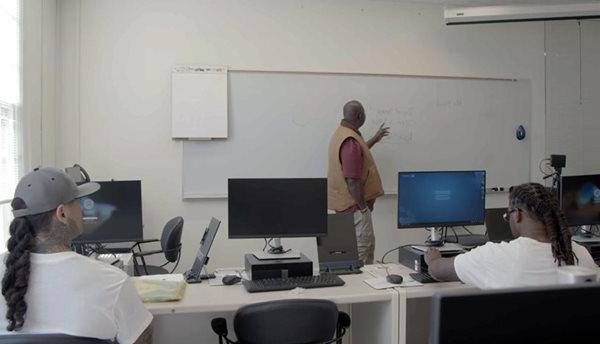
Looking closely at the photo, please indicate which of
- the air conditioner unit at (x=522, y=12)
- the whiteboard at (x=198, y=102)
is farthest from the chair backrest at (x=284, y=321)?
the air conditioner unit at (x=522, y=12)

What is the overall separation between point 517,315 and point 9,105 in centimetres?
320

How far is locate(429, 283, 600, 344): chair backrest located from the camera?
0.94m

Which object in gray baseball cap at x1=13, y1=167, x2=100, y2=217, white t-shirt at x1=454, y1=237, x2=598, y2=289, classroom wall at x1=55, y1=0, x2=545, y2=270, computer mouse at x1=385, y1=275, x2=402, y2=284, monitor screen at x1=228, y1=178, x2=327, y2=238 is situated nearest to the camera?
gray baseball cap at x1=13, y1=167, x2=100, y2=217

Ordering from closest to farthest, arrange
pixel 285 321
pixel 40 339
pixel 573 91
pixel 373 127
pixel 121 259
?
pixel 40 339 < pixel 285 321 < pixel 121 259 < pixel 373 127 < pixel 573 91

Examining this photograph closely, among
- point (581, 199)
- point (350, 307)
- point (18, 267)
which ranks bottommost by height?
point (350, 307)

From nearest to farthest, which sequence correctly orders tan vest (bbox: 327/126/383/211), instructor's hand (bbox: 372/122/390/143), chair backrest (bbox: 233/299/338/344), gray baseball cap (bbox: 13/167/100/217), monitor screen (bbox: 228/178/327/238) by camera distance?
gray baseball cap (bbox: 13/167/100/217), chair backrest (bbox: 233/299/338/344), monitor screen (bbox: 228/178/327/238), tan vest (bbox: 327/126/383/211), instructor's hand (bbox: 372/122/390/143)

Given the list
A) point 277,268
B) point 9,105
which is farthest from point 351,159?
point 9,105

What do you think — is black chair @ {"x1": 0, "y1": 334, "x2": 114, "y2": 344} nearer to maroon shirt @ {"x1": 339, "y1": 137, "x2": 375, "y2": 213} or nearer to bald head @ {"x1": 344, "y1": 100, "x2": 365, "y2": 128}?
maroon shirt @ {"x1": 339, "y1": 137, "x2": 375, "y2": 213}

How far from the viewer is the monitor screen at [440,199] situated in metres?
2.69

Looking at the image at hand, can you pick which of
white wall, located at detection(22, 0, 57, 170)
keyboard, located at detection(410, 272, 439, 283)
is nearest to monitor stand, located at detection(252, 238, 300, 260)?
keyboard, located at detection(410, 272, 439, 283)

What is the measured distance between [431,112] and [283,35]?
62.6 inches

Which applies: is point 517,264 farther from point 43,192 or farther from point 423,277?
→ point 43,192

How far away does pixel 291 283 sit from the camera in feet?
7.66

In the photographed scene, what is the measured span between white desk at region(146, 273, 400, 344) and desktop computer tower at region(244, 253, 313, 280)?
4.9 inches
